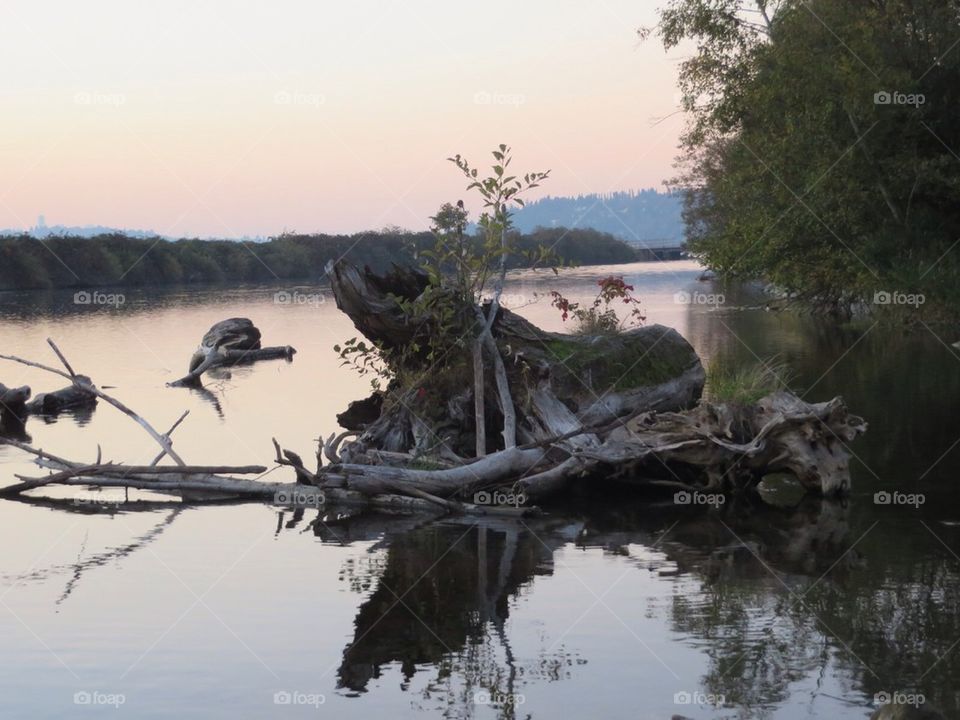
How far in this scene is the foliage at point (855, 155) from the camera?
94.0 feet

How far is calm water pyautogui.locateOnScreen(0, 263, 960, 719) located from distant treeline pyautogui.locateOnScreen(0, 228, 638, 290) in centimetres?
8420

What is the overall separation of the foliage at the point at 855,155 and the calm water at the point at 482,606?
26.6 ft

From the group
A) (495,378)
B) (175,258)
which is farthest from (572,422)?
(175,258)

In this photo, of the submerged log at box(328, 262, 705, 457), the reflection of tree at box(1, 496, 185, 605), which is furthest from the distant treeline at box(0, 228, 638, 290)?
the reflection of tree at box(1, 496, 185, 605)

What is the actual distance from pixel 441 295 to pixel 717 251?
16.0 metres

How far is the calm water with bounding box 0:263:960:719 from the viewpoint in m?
10.6

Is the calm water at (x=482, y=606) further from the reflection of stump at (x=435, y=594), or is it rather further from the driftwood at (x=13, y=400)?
the driftwood at (x=13, y=400)

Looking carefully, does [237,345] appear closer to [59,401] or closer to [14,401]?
[59,401]

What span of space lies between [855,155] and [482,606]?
19845 mm

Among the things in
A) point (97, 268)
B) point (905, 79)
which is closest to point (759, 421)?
point (905, 79)

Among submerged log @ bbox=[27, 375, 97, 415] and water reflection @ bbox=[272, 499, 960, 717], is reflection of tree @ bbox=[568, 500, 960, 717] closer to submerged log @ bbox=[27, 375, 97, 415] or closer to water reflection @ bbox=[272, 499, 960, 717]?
water reflection @ bbox=[272, 499, 960, 717]

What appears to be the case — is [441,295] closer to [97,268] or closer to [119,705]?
[119,705]

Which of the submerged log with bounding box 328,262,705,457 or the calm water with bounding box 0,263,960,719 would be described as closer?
the calm water with bounding box 0,263,960,719

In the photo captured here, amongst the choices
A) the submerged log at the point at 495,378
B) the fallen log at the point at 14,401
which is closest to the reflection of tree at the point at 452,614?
the submerged log at the point at 495,378
